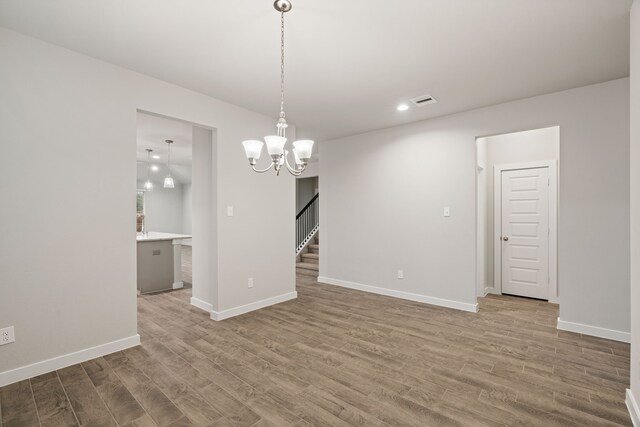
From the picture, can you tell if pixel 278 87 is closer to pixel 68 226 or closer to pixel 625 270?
pixel 68 226

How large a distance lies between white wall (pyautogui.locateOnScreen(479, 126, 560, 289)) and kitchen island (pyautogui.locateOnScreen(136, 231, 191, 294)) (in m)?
5.08

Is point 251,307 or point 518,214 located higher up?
point 518,214

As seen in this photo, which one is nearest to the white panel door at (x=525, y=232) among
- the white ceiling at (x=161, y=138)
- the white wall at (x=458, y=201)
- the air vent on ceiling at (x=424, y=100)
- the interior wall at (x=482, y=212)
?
the interior wall at (x=482, y=212)

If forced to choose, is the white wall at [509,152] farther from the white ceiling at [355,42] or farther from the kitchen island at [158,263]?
the kitchen island at [158,263]

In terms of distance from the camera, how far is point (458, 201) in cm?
429

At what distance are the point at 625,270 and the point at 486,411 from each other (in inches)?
96.7
